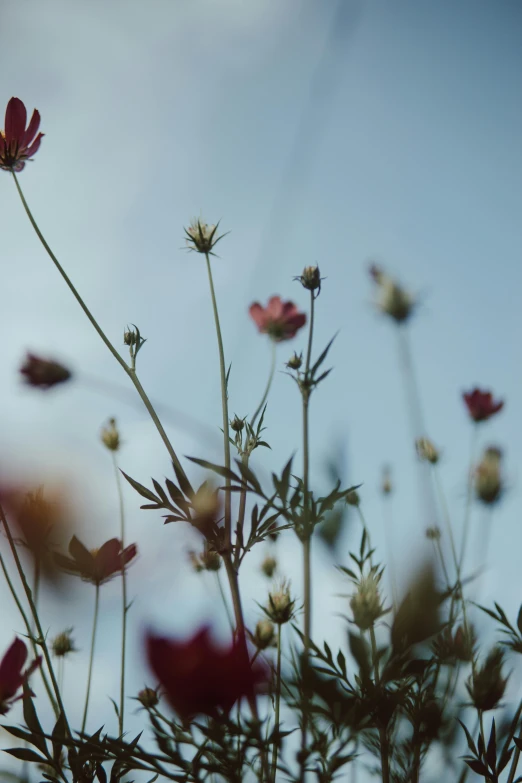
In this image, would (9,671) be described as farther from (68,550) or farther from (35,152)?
(35,152)

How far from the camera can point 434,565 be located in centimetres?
23

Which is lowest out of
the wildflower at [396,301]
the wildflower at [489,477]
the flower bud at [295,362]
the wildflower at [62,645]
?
the wildflower at [62,645]

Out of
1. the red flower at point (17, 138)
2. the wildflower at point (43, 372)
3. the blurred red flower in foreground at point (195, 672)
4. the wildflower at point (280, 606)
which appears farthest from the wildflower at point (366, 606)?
the red flower at point (17, 138)

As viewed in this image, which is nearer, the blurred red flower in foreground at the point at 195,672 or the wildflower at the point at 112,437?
the blurred red flower in foreground at the point at 195,672

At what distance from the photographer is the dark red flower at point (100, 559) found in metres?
0.58

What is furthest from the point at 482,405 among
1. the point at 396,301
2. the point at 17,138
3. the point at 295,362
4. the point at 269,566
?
the point at 17,138

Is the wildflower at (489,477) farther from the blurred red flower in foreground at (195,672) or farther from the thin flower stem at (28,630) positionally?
the thin flower stem at (28,630)

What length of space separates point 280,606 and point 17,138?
23.4 inches

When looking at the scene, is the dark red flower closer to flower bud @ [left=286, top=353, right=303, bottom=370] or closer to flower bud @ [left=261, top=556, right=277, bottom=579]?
flower bud @ [left=286, top=353, right=303, bottom=370]

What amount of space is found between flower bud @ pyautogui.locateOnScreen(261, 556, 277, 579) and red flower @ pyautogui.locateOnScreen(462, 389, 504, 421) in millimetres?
454

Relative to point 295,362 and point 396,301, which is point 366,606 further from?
point 295,362

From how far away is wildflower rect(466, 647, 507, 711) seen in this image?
1.51 feet

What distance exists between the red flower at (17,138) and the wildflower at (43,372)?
0.30m

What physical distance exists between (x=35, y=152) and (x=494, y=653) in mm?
713
